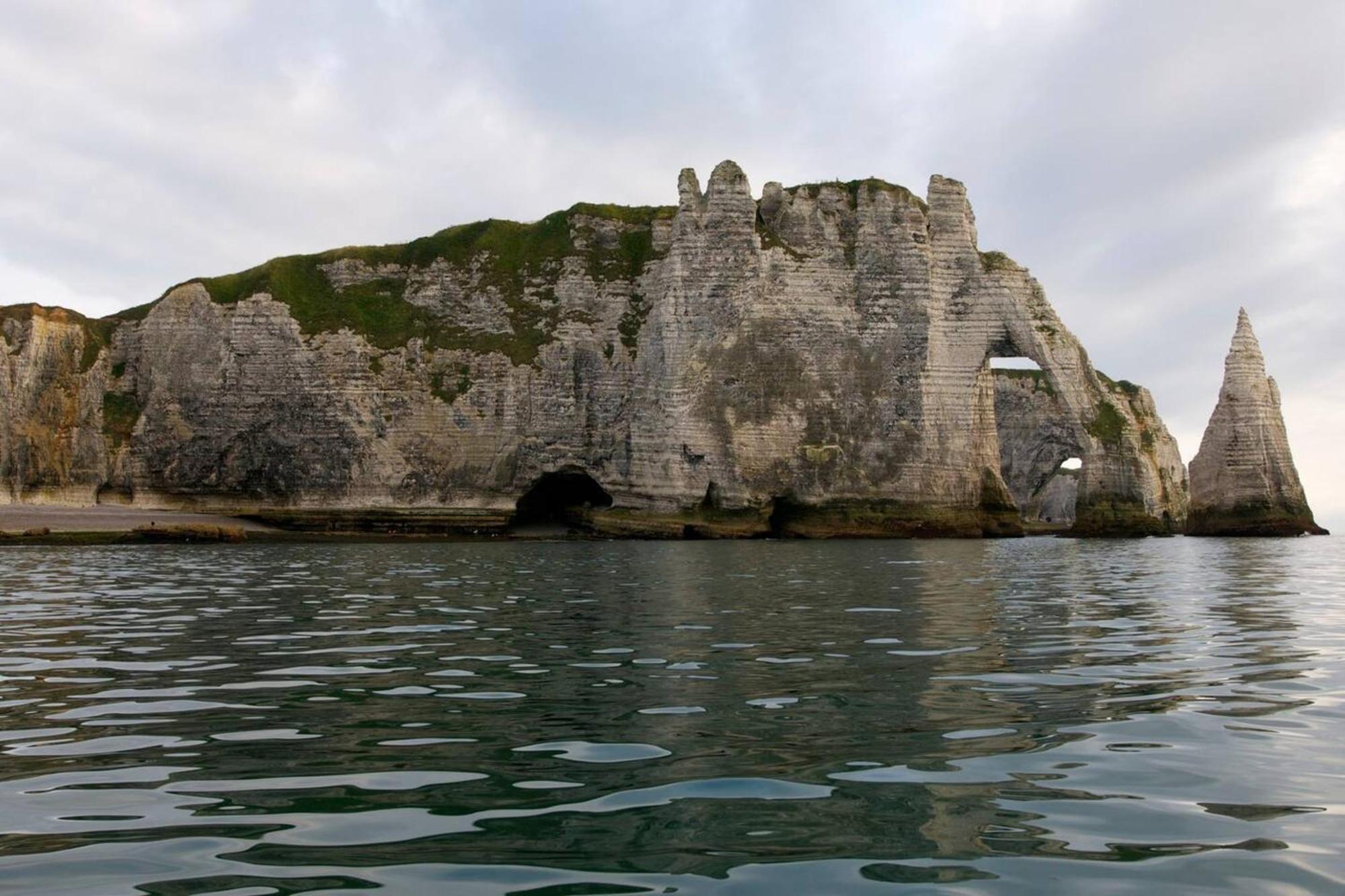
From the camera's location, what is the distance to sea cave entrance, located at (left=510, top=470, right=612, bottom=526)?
58.1m

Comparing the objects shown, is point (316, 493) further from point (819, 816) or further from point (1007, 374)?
point (1007, 374)

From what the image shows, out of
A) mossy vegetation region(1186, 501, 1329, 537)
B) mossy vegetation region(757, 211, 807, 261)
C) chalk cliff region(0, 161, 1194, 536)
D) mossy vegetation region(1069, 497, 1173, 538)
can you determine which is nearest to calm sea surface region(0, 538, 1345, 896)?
chalk cliff region(0, 161, 1194, 536)

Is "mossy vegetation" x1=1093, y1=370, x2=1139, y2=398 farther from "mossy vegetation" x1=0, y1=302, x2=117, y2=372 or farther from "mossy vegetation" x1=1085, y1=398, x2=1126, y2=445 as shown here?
"mossy vegetation" x1=0, y1=302, x2=117, y2=372

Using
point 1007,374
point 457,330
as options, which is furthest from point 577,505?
point 1007,374

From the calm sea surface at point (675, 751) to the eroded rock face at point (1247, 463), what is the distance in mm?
49147

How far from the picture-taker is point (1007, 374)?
301 ft

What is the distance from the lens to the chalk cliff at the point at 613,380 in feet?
176

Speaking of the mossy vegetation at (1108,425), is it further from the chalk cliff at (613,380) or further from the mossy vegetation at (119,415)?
the mossy vegetation at (119,415)

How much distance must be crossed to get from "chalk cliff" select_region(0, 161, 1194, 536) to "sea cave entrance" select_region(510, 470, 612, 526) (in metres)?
0.35

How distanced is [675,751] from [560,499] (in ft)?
192

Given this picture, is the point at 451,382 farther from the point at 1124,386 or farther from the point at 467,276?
the point at 1124,386

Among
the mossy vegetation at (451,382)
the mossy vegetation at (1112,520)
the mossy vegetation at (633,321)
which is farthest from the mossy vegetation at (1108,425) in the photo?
the mossy vegetation at (451,382)

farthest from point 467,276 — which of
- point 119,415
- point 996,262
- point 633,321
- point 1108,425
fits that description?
point 1108,425

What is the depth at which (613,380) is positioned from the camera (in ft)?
192
